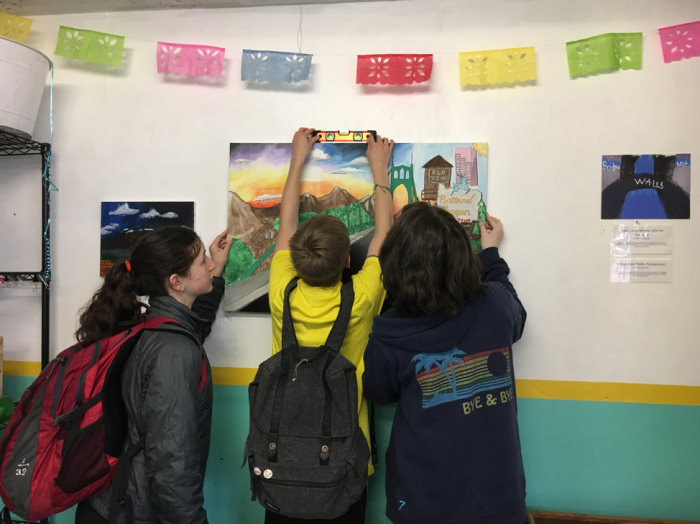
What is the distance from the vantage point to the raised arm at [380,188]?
1.58m

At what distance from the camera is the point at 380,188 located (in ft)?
5.37

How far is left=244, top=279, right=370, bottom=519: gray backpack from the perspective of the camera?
1.19m

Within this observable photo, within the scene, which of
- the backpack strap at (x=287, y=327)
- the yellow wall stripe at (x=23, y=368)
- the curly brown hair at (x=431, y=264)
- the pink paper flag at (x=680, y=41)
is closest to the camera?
the curly brown hair at (x=431, y=264)

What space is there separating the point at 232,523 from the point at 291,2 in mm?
2161

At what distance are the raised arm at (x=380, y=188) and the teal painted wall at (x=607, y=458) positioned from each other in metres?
0.69

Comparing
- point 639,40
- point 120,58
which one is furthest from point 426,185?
point 120,58

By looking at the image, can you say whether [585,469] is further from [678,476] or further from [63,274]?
[63,274]

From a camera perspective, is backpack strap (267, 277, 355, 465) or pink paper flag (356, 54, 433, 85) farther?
pink paper flag (356, 54, 433, 85)

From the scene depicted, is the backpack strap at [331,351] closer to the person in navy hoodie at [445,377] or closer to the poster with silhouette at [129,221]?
the person in navy hoodie at [445,377]

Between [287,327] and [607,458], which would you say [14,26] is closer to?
[287,327]

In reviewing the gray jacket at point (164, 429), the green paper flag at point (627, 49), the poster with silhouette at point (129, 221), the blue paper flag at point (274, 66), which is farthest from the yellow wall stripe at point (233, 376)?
the green paper flag at point (627, 49)

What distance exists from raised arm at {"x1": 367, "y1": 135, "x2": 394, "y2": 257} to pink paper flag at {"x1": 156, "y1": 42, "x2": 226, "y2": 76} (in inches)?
27.9

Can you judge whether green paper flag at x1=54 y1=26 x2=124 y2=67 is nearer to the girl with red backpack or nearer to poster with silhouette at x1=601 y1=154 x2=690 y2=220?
the girl with red backpack

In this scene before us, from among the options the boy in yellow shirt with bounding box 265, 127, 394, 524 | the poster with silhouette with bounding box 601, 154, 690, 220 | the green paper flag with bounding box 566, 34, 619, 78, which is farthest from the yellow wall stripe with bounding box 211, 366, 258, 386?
the green paper flag with bounding box 566, 34, 619, 78
